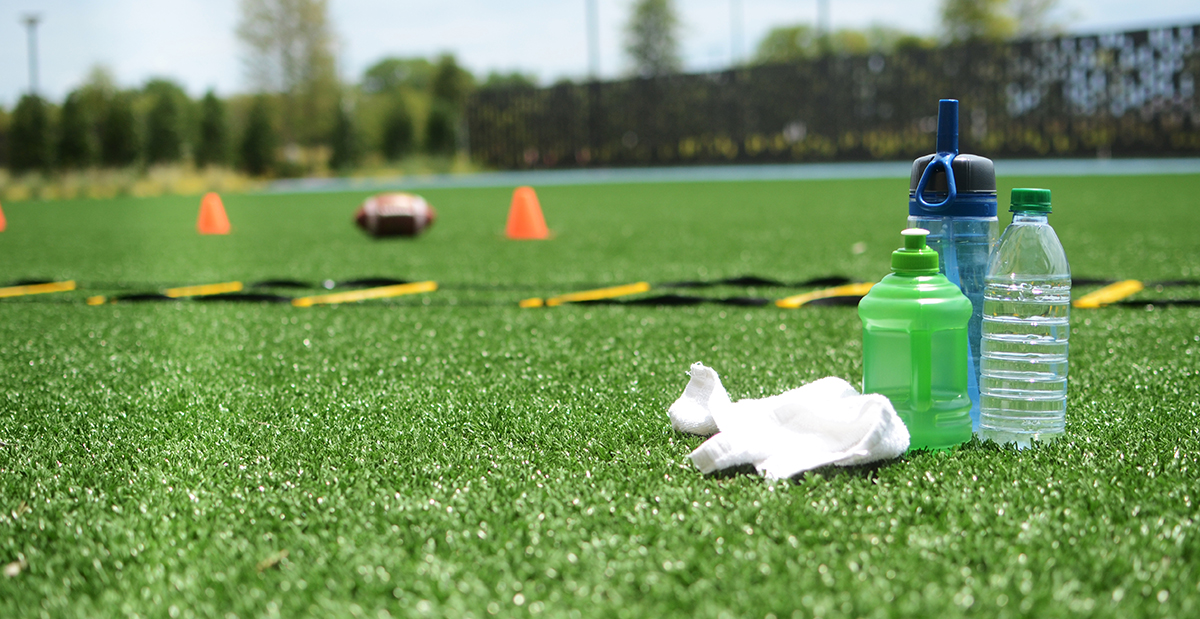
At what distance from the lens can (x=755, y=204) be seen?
42.7ft

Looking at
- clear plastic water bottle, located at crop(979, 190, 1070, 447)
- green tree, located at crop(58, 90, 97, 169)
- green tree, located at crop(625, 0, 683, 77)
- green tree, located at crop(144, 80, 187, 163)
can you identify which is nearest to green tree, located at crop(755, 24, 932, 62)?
green tree, located at crop(625, 0, 683, 77)

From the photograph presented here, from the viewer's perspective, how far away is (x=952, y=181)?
6.45ft

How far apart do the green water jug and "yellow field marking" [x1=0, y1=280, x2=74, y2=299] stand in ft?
16.4

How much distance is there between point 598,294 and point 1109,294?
2.34m

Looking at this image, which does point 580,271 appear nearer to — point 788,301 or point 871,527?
point 788,301

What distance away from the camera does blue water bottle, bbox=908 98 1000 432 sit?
6.51 feet

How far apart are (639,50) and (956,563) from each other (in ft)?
182

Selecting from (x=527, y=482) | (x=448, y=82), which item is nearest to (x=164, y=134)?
(x=527, y=482)

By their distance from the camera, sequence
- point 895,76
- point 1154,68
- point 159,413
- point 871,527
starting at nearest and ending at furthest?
point 871,527 → point 159,413 → point 1154,68 → point 895,76

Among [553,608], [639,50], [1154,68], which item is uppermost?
[639,50]

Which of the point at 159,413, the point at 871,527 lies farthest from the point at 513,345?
the point at 871,527

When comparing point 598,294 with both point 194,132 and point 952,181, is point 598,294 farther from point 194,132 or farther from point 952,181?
point 194,132

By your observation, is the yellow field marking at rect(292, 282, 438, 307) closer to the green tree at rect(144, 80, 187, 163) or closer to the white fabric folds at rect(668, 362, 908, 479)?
the white fabric folds at rect(668, 362, 908, 479)

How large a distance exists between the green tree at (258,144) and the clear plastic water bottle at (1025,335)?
35.7 meters
